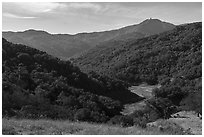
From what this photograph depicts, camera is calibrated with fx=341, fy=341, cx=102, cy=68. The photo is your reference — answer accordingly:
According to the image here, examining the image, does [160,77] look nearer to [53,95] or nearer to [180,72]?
[180,72]

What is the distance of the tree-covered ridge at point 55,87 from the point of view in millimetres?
25083

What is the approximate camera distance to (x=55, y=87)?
1502 inches

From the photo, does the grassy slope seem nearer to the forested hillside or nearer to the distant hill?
the forested hillside

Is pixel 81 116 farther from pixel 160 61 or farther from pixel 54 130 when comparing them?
pixel 160 61

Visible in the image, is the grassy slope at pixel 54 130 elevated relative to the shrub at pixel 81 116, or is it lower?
elevated

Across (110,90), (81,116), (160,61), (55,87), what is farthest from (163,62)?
(81,116)

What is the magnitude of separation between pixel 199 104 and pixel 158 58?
5744 cm

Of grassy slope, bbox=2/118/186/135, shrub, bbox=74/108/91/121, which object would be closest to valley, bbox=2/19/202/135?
grassy slope, bbox=2/118/186/135

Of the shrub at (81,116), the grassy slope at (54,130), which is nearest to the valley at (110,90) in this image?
the grassy slope at (54,130)

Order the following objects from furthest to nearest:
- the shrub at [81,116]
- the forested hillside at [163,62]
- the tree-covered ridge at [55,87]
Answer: the forested hillside at [163,62] → the tree-covered ridge at [55,87] → the shrub at [81,116]

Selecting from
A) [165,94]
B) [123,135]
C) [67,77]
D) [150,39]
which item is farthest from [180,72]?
[123,135]

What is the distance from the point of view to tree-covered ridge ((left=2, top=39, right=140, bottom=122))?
25.1 meters

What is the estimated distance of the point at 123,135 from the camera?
10047 mm

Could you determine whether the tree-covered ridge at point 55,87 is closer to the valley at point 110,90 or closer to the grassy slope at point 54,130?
the valley at point 110,90
